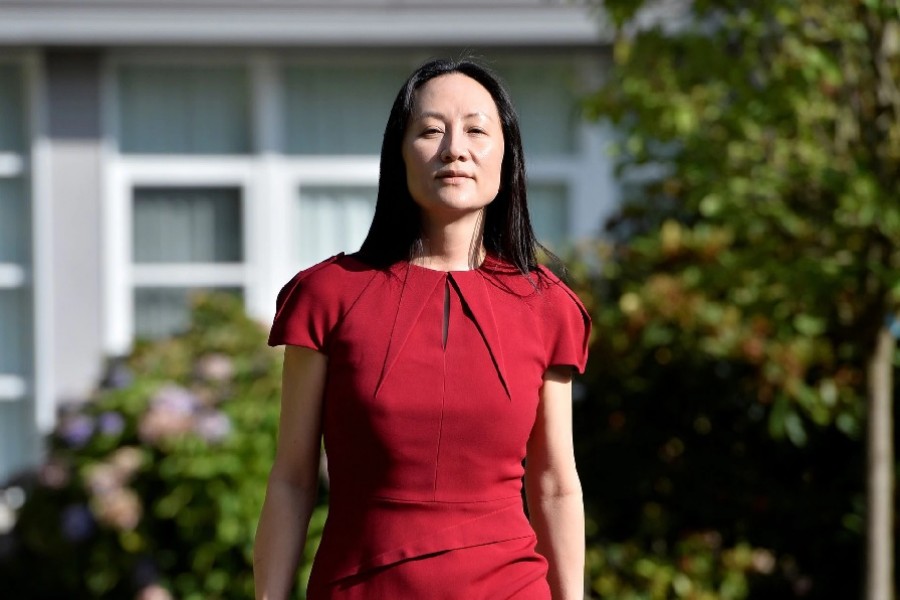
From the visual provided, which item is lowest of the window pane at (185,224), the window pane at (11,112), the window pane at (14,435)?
the window pane at (14,435)

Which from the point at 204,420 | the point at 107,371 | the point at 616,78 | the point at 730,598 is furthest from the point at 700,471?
the point at 107,371

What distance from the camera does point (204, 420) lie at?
16.8 feet

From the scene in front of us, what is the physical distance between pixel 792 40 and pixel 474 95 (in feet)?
7.83

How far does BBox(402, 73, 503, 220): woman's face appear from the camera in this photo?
2.31 m

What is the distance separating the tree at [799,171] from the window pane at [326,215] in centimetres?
215

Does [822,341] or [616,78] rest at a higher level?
[616,78]

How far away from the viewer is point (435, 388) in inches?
88.3

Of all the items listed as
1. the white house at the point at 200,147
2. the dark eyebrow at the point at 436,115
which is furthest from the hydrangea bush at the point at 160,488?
the dark eyebrow at the point at 436,115

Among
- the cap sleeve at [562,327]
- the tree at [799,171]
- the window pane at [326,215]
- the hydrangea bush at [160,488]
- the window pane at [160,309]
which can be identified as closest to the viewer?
the cap sleeve at [562,327]

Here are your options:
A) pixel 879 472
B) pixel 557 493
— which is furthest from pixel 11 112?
pixel 557 493

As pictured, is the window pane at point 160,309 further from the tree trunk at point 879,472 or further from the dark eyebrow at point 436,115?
the dark eyebrow at point 436,115

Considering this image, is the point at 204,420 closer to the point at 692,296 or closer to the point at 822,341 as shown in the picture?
the point at 692,296

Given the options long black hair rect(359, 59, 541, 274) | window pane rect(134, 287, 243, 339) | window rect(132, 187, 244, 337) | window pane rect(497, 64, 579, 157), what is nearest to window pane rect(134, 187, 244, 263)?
window rect(132, 187, 244, 337)

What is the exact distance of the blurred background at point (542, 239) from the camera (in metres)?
4.57
